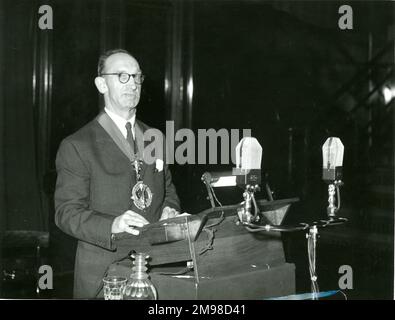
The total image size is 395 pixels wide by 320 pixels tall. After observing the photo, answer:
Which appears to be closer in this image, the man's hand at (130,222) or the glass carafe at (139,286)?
the glass carafe at (139,286)

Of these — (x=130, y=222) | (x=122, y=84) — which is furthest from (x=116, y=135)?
(x=130, y=222)

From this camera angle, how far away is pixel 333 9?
7.41 meters

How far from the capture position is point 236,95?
6.44m

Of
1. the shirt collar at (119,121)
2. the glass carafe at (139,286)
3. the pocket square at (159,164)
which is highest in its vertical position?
the shirt collar at (119,121)

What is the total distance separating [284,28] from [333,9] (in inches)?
39.5

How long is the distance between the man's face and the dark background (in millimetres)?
2534

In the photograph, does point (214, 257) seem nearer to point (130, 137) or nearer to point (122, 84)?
point (130, 137)

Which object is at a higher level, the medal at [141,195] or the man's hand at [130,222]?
the medal at [141,195]

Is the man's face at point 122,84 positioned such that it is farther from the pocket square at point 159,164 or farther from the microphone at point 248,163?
the microphone at point 248,163

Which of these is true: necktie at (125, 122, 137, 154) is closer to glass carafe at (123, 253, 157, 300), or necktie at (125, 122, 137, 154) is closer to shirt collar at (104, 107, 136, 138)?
shirt collar at (104, 107, 136, 138)

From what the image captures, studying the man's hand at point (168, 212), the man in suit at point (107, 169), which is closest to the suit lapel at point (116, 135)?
the man in suit at point (107, 169)

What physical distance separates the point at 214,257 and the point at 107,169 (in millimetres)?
785

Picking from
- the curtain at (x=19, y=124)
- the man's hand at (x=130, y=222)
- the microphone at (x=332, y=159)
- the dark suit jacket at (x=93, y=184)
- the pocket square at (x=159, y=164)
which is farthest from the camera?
the curtain at (x=19, y=124)

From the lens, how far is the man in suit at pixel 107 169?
232cm
